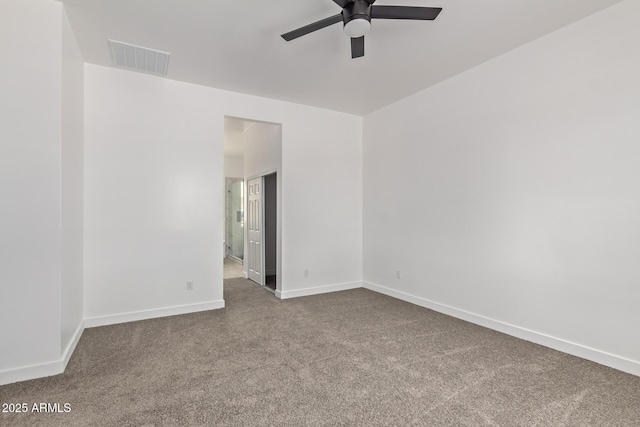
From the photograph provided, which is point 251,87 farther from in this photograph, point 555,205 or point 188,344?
point 555,205

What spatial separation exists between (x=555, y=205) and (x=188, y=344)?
12.3 feet

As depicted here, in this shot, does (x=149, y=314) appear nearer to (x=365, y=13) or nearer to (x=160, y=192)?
(x=160, y=192)

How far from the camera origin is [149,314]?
3.68 meters

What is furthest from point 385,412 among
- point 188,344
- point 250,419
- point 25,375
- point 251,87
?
point 251,87

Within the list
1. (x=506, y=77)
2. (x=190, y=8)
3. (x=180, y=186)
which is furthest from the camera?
(x=180, y=186)

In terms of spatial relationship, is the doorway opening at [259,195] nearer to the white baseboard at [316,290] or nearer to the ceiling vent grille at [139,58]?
the white baseboard at [316,290]

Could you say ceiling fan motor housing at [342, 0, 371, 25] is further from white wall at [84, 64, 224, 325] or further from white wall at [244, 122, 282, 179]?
white wall at [244, 122, 282, 179]

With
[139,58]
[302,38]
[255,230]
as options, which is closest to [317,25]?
[302,38]

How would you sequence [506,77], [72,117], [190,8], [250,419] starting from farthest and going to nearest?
[506,77], [72,117], [190,8], [250,419]

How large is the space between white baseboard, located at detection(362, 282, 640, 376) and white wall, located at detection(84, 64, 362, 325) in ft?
6.46

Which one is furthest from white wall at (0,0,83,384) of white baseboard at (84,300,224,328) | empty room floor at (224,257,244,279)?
empty room floor at (224,257,244,279)

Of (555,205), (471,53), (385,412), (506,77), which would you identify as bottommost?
(385,412)

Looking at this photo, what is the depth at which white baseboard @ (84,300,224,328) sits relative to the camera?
11.2 ft

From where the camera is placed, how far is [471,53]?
324 centimetres
